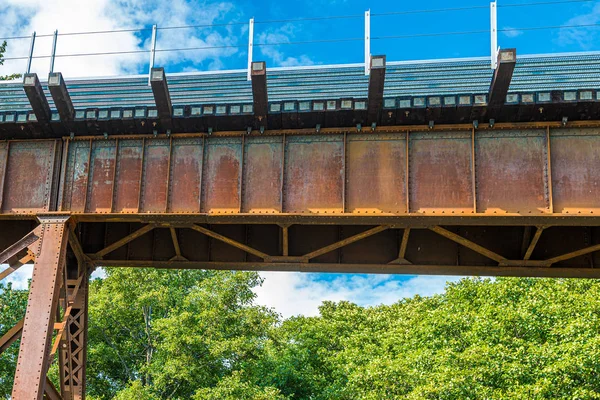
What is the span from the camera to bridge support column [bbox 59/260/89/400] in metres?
16.3

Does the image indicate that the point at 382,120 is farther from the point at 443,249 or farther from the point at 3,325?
the point at 3,325

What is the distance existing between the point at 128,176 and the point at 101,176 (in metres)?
0.63

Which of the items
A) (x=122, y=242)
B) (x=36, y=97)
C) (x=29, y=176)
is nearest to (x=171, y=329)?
(x=122, y=242)

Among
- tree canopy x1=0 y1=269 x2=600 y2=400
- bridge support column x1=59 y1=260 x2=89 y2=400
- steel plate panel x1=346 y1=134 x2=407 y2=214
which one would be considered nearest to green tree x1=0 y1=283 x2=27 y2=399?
tree canopy x1=0 y1=269 x2=600 y2=400

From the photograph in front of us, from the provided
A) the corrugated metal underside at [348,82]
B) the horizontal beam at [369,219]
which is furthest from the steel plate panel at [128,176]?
the corrugated metal underside at [348,82]

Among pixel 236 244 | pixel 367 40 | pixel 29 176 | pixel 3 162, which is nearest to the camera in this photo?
pixel 367 40

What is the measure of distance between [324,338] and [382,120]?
110 ft

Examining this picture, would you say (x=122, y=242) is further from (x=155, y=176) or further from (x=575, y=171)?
(x=575, y=171)

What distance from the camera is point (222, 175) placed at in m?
15.4

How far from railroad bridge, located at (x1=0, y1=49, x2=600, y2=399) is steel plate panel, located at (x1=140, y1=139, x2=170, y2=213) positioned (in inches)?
1.2

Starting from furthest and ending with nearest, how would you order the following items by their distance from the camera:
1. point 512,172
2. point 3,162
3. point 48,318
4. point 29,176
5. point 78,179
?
point 3,162 → point 29,176 → point 78,179 → point 512,172 → point 48,318

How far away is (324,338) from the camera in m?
46.7

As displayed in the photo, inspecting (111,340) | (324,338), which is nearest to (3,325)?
(111,340)

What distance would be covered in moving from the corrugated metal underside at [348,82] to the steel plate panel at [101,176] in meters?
1.86
